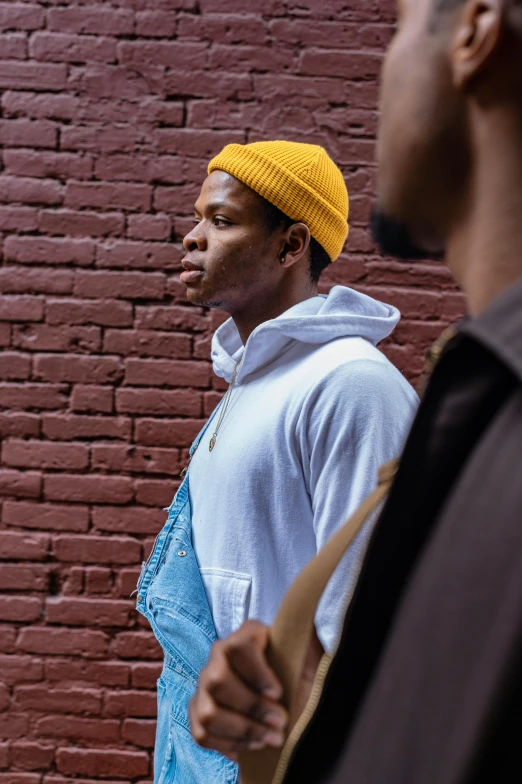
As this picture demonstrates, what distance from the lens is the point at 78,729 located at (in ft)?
7.36

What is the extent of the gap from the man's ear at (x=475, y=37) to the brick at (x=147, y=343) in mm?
1753

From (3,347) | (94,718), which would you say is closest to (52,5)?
(3,347)

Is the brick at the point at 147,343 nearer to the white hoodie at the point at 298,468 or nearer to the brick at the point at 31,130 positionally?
the brick at the point at 31,130

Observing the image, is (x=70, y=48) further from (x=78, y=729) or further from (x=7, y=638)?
(x=78, y=729)

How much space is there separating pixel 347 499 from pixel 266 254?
1.89 feet

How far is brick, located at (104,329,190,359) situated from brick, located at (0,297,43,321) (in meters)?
0.22

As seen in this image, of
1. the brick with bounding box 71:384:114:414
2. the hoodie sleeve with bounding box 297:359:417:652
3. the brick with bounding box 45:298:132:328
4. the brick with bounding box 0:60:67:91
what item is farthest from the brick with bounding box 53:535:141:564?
the brick with bounding box 0:60:67:91

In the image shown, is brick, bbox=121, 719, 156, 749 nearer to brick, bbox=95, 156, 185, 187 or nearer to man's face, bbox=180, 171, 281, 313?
man's face, bbox=180, 171, 281, 313

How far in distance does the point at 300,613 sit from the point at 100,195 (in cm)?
193

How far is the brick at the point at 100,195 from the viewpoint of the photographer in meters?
2.30

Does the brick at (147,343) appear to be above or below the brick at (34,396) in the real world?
above

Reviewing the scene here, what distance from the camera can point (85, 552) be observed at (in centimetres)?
225

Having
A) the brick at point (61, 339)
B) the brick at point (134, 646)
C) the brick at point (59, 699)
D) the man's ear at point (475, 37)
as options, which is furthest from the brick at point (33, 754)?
the man's ear at point (475, 37)

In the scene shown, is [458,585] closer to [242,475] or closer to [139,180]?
[242,475]
